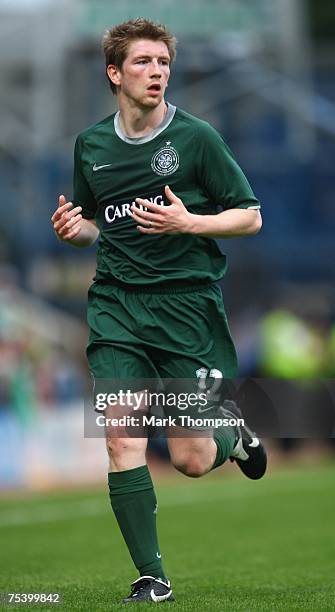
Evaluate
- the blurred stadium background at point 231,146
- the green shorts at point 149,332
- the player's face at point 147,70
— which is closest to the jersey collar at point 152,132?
the player's face at point 147,70

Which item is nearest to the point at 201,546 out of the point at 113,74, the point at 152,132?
the point at 152,132

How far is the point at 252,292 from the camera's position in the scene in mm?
20797

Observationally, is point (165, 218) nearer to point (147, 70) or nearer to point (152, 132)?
point (152, 132)

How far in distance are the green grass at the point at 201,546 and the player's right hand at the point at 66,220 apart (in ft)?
5.55

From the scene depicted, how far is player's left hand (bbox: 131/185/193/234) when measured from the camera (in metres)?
5.57

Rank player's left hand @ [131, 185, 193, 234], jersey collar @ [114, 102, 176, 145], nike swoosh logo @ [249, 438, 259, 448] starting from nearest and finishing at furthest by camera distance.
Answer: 1. player's left hand @ [131, 185, 193, 234]
2. jersey collar @ [114, 102, 176, 145]
3. nike swoosh logo @ [249, 438, 259, 448]

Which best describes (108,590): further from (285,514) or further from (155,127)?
(285,514)

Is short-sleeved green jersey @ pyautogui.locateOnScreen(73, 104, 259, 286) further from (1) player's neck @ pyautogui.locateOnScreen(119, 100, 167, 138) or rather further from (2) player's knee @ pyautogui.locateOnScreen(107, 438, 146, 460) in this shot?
(2) player's knee @ pyautogui.locateOnScreen(107, 438, 146, 460)

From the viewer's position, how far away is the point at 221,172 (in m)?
5.85

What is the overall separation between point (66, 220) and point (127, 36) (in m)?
0.89

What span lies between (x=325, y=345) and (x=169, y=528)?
29.4 ft

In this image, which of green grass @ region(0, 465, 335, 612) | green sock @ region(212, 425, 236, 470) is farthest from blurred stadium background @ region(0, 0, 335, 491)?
green sock @ region(212, 425, 236, 470)

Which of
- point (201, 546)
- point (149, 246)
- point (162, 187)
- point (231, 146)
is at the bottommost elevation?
point (201, 546)

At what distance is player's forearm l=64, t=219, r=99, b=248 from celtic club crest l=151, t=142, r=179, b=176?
1.70 ft
